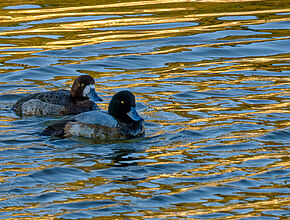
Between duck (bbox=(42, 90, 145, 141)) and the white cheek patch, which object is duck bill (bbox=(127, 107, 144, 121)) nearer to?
duck (bbox=(42, 90, 145, 141))

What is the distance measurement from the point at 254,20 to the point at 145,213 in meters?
14.7

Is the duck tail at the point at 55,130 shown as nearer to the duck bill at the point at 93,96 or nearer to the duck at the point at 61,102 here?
the duck at the point at 61,102

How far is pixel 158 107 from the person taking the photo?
13469 mm

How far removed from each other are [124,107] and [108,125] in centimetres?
47

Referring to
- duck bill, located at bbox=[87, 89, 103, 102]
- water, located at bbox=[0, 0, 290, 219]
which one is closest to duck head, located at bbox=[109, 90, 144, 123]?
water, located at bbox=[0, 0, 290, 219]

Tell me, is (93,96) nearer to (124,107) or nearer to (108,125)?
(124,107)

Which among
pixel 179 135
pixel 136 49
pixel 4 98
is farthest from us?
pixel 136 49

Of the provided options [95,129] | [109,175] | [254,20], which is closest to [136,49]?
[254,20]

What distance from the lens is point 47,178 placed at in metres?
9.30

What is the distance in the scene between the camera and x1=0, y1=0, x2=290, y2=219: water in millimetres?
8484

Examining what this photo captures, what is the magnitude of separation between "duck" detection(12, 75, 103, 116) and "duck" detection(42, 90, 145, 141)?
1.76 m

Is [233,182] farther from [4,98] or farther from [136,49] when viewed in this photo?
[136,49]

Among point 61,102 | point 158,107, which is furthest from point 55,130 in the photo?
point 158,107

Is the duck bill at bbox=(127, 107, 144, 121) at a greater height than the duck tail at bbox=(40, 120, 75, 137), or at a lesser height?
greater
